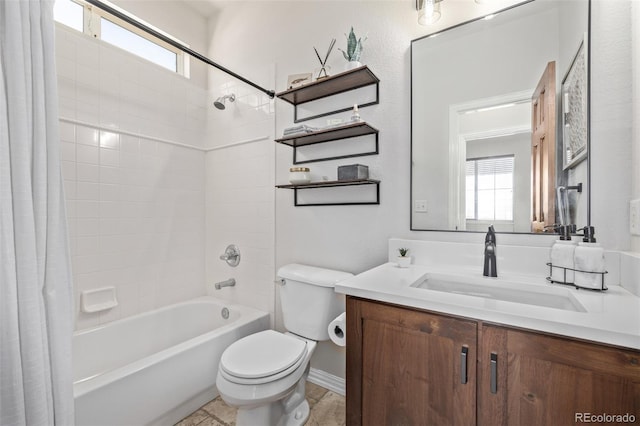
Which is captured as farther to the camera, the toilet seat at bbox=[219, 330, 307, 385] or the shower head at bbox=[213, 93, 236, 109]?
the shower head at bbox=[213, 93, 236, 109]

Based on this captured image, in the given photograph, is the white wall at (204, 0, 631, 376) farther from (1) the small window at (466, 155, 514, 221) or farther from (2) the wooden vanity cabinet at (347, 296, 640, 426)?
(2) the wooden vanity cabinet at (347, 296, 640, 426)

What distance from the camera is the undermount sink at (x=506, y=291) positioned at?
99 cm

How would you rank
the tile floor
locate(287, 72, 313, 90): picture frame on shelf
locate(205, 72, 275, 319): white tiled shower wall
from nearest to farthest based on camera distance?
the tile floor < locate(287, 72, 313, 90): picture frame on shelf < locate(205, 72, 275, 319): white tiled shower wall

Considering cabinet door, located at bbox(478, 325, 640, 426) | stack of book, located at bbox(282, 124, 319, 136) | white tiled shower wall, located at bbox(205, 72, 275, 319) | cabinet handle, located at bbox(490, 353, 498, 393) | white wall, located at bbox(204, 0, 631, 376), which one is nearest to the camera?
cabinet door, located at bbox(478, 325, 640, 426)

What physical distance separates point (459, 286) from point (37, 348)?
1.52 metres

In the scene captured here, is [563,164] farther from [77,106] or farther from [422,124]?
[77,106]

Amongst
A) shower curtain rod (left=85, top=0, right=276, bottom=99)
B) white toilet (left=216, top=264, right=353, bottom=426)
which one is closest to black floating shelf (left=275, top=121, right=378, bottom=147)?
shower curtain rod (left=85, top=0, right=276, bottom=99)

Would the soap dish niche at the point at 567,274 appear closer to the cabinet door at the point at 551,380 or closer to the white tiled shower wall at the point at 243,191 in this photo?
the cabinet door at the point at 551,380

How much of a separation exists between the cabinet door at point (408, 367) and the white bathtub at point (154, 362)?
0.92 metres

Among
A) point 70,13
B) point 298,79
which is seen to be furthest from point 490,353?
point 70,13

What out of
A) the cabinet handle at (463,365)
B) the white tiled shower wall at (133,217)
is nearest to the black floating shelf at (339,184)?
the cabinet handle at (463,365)

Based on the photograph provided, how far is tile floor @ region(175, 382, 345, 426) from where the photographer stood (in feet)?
4.95

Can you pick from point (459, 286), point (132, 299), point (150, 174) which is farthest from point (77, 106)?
point (459, 286)

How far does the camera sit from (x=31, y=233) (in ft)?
3.02
